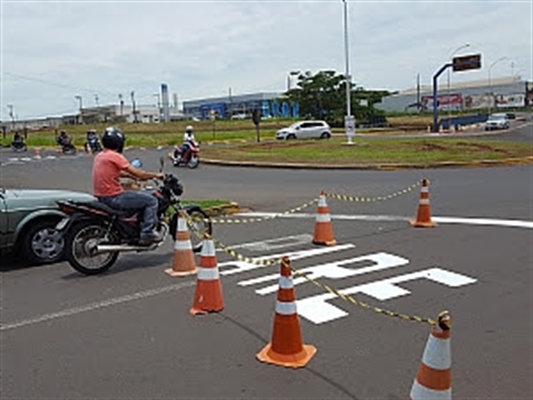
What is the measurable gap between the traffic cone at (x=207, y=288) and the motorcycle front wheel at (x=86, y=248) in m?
2.04

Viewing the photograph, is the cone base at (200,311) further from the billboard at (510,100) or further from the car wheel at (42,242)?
the billboard at (510,100)

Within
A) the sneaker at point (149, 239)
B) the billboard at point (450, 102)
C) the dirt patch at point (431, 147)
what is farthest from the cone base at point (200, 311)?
the billboard at point (450, 102)

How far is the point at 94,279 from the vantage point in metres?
6.96

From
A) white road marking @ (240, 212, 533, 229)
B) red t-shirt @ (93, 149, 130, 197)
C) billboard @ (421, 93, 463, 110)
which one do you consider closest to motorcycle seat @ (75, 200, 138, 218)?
red t-shirt @ (93, 149, 130, 197)

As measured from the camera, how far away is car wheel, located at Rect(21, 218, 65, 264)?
25.2 ft

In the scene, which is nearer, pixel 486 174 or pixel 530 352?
pixel 530 352

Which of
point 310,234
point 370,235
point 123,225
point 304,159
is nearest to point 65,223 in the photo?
point 123,225

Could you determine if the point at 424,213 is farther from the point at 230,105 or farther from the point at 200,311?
the point at 230,105

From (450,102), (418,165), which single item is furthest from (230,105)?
(418,165)

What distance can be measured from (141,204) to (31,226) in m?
1.66

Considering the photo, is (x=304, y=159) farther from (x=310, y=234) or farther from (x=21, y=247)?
(x=21, y=247)

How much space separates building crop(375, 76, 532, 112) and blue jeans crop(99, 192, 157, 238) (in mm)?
109906

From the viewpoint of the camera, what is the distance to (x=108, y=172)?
7.08 metres

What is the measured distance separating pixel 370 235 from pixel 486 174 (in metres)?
10.4
